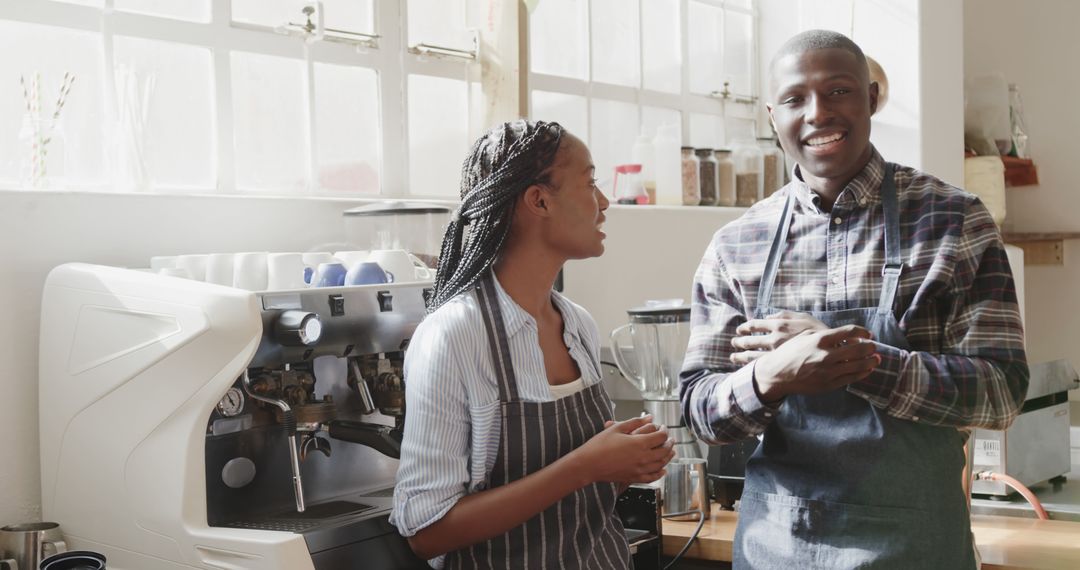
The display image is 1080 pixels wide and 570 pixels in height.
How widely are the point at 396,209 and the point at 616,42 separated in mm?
1581

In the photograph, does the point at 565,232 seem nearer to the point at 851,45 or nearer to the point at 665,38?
the point at 851,45

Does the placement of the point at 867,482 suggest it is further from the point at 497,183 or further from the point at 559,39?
the point at 559,39

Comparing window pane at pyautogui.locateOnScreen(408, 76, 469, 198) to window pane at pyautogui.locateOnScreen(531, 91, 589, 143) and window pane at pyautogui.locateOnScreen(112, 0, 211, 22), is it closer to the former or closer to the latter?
window pane at pyautogui.locateOnScreen(531, 91, 589, 143)

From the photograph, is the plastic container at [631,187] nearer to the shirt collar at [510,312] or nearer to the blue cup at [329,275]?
the blue cup at [329,275]

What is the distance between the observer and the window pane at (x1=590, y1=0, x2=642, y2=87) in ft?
11.1

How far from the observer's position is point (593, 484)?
4.76ft

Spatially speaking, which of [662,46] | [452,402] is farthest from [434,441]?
[662,46]

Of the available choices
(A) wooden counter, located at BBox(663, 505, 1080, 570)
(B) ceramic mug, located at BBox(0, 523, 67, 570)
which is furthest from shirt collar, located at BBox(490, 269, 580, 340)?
(B) ceramic mug, located at BBox(0, 523, 67, 570)

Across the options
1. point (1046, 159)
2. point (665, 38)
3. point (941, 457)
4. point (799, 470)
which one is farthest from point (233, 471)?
point (1046, 159)

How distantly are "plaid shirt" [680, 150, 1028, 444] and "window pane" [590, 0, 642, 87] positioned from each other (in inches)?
76.1

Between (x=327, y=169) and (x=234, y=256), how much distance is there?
2.43 feet

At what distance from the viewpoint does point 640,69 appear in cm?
356

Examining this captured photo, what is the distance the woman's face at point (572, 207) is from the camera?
1427 millimetres

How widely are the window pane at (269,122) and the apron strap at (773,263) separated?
1279 millimetres
